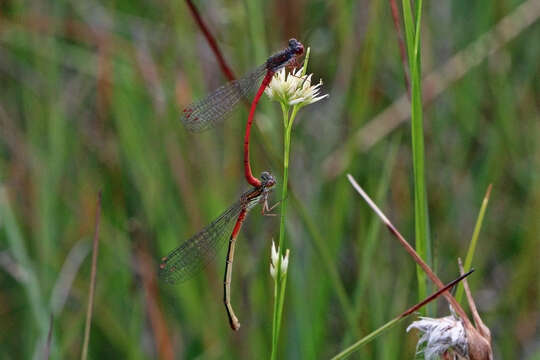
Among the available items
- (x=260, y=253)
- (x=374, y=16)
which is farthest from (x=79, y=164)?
(x=374, y=16)

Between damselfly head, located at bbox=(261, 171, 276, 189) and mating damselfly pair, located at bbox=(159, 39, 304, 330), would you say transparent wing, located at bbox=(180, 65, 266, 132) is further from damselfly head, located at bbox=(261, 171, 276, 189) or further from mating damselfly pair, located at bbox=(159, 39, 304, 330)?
damselfly head, located at bbox=(261, 171, 276, 189)

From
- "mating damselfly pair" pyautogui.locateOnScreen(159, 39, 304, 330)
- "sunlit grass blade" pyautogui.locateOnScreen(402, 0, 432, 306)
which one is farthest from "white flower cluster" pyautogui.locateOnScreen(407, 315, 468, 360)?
"mating damselfly pair" pyautogui.locateOnScreen(159, 39, 304, 330)

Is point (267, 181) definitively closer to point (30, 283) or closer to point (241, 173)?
point (30, 283)

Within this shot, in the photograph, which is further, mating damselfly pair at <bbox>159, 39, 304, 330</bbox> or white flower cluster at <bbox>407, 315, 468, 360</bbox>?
mating damselfly pair at <bbox>159, 39, 304, 330</bbox>

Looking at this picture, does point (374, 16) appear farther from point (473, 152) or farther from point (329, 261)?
point (473, 152)

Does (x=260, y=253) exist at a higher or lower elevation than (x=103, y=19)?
lower

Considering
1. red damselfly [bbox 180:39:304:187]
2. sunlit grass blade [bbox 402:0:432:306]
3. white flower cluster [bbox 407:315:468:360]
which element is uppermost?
red damselfly [bbox 180:39:304:187]

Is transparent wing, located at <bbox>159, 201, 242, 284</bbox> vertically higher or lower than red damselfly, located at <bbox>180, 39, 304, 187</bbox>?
lower

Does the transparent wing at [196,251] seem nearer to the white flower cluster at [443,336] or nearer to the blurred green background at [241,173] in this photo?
the blurred green background at [241,173]
